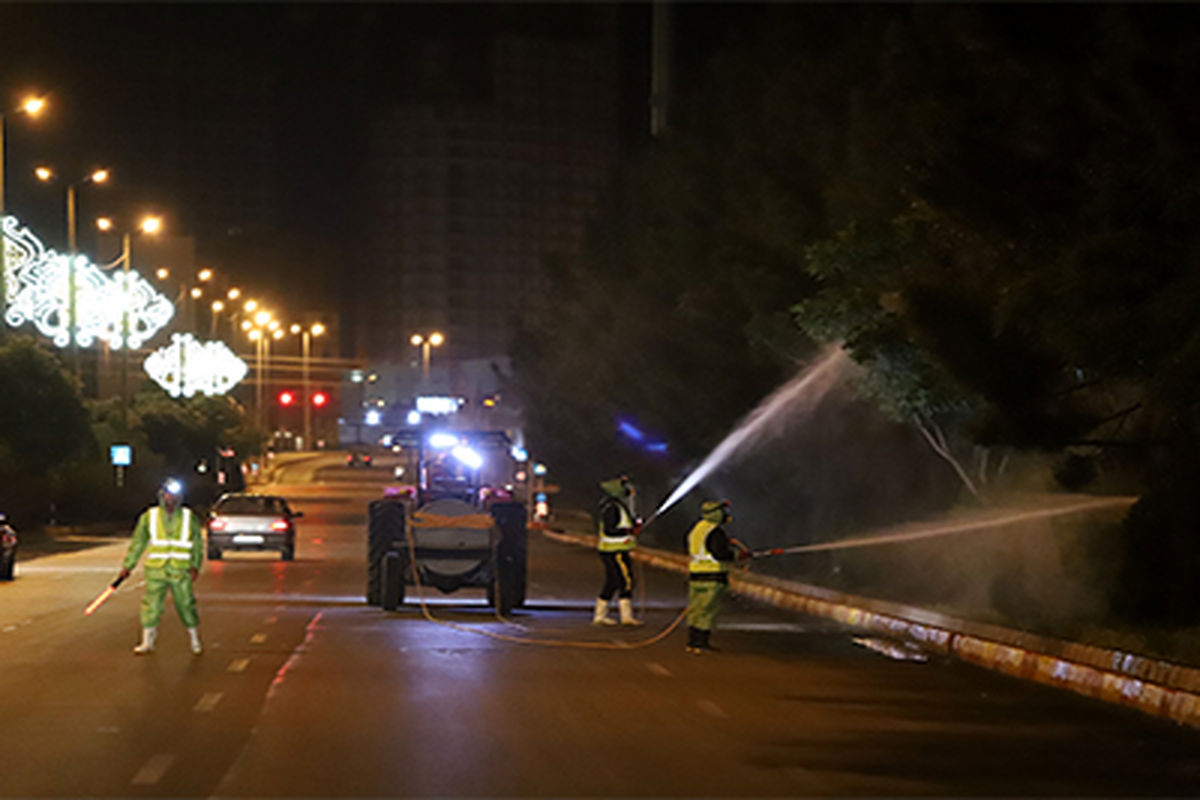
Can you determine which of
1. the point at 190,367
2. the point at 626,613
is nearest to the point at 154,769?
the point at 626,613

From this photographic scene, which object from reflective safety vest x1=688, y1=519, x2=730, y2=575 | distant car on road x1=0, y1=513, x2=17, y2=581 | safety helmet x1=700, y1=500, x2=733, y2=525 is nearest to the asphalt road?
reflective safety vest x1=688, y1=519, x2=730, y2=575

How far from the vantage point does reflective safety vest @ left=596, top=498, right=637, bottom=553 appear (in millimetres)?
26094

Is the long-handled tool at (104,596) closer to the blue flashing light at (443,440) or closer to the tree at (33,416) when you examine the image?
the blue flashing light at (443,440)

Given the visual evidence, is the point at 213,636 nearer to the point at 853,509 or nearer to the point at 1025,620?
the point at 1025,620

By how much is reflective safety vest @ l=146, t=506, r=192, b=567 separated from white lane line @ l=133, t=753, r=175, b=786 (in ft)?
26.4

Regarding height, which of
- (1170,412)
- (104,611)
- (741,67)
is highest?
(741,67)

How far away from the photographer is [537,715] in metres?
16.3

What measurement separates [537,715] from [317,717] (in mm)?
1739

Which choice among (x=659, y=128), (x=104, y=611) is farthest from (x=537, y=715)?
(x=659, y=128)

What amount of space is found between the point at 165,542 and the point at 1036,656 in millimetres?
9244

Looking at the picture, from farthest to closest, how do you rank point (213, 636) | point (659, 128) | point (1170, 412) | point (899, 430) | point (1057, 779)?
point (659, 128) < point (899, 430) < point (213, 636) < point (1170, 412) < point (1057, 779)

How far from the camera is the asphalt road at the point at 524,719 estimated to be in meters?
12.8

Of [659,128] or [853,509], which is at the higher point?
[659,128]

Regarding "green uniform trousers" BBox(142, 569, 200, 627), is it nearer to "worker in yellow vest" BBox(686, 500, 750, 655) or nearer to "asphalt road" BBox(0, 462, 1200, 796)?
"asphalt road" BBox(0, 462, 1200, 796)
